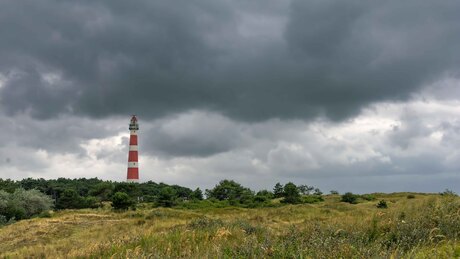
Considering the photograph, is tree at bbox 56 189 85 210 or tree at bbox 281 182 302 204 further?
tree at bbox 56 189 85 210

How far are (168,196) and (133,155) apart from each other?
34.0 meters

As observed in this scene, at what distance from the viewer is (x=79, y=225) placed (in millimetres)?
37125

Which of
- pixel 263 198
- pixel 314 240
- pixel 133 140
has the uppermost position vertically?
pixel 133 140

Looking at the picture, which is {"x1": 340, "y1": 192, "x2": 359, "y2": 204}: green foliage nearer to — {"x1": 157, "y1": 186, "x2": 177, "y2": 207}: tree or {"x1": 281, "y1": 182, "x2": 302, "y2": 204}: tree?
{"x1": 281, "y1": 182, "x2": 302, "y2": 204}: tree

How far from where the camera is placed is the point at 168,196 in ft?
195

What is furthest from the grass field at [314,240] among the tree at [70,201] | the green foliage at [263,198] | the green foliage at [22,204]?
the tree at [70,201]

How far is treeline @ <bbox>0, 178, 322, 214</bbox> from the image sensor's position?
5434cm

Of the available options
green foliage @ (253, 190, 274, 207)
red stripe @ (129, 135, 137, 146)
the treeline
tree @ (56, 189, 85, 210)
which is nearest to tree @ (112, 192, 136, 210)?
the treeline

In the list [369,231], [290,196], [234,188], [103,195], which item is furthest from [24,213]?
[369,231]

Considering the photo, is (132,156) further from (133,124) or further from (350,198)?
(350,198)

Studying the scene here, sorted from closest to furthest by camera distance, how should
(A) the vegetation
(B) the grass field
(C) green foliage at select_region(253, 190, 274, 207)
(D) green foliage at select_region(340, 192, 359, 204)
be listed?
1. (B) the grass field
2. (A) the vegetation
3. (D) green foliage at select_region(340, 192, 359, 204)
4. (C) green foliage at select_region(253, 190, 274, 207)

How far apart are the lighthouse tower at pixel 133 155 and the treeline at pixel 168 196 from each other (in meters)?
3.37

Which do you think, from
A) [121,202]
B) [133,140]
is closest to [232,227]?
[121,202]

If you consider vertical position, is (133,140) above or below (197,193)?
above
